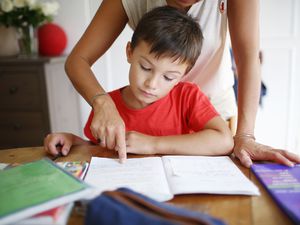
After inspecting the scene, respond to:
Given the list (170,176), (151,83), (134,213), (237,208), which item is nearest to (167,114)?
(151,83)

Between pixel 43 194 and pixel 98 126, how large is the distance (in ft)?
1.22

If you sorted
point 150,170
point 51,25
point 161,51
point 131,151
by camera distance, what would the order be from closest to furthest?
1. point 150,170
2. point 131,151
3. point 161,51
4. point 51,25

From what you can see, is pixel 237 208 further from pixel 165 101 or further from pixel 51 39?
pixel 51 39

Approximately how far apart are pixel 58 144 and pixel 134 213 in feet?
1.93

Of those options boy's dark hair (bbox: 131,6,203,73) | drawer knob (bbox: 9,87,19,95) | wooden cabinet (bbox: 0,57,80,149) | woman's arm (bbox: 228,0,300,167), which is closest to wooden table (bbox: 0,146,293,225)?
woman's arm (bbox: 228,0,300,167)

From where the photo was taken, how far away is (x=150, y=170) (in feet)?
2.51

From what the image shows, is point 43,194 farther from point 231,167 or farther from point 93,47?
point 93,47

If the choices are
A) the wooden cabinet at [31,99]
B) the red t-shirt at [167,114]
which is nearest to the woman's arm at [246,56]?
the red t-shirt at [167,114]

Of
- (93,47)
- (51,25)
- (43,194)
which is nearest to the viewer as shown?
(43,194)

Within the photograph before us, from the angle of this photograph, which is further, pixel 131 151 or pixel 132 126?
pixel 132 126

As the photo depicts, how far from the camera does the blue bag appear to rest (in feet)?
1.43

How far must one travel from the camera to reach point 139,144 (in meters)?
0.91

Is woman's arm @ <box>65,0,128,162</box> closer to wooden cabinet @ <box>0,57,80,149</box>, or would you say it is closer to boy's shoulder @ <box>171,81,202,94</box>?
boy's shoulder @ <box>171,81,202,94</box>

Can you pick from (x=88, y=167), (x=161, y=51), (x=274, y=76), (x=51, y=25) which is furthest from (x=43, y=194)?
(x=274, y=76)
